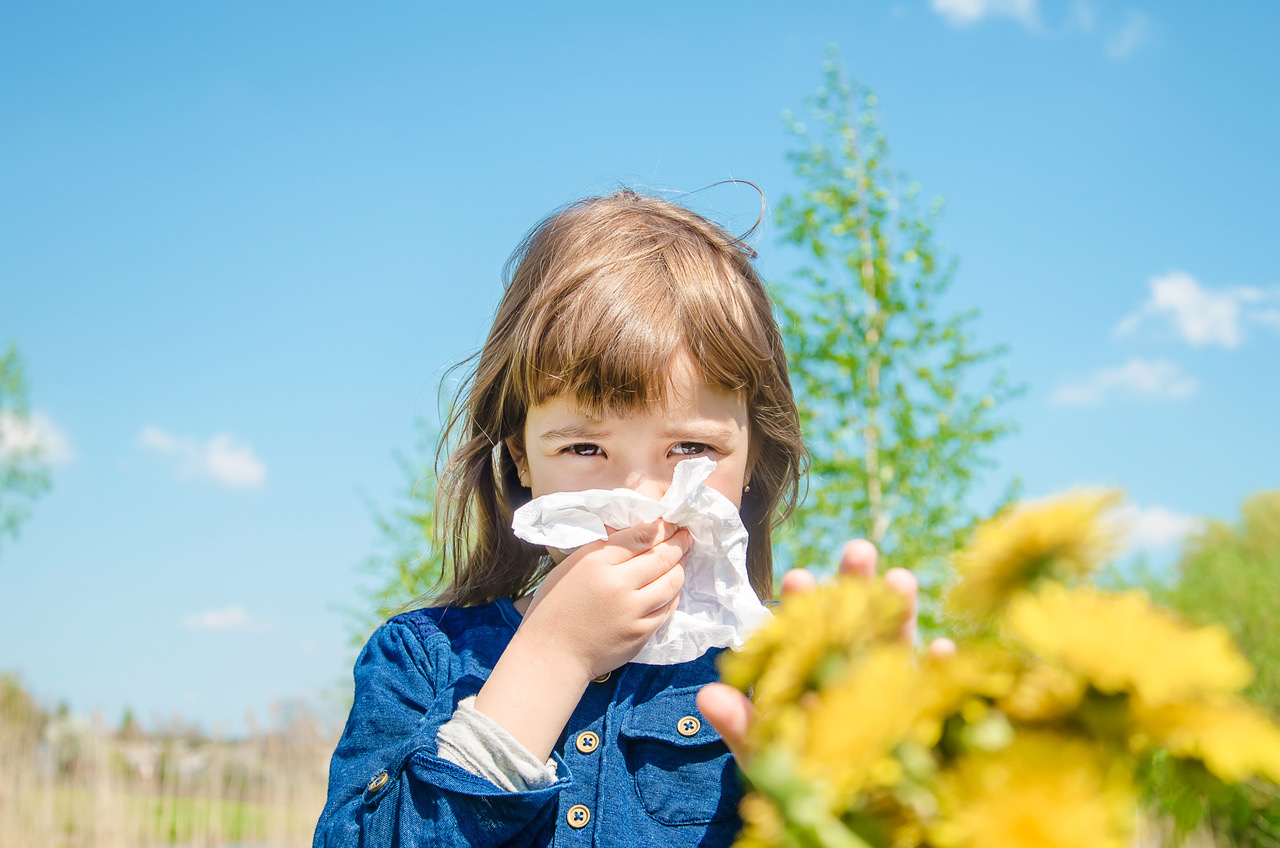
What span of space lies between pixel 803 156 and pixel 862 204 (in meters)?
0.54

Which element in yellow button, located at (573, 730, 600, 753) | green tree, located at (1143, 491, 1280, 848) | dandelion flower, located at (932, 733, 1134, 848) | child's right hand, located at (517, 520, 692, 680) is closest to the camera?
dandelion flower, located at (932, 733, 1134, 848)

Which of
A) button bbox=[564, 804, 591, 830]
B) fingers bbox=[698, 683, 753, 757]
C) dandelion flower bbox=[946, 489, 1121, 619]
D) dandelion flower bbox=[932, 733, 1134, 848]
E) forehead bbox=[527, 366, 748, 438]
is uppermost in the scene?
forehead bbox=[527, 366, 748, 438]

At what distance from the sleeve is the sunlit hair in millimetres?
Answer: 319

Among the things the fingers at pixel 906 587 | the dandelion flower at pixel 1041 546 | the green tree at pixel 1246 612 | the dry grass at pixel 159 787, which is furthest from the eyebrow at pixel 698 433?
the dry grass at pixel 159 787

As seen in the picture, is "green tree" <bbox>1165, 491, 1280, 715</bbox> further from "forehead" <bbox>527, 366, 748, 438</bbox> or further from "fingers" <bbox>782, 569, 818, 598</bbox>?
"fingers" <bbox>782, 569, 818, 598</bbox>

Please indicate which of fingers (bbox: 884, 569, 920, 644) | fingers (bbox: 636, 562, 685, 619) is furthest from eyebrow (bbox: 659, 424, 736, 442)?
fingers (bbox: 884, 569, 920, 644)

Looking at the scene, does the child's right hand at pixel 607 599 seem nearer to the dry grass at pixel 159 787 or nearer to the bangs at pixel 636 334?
the bangs at pixel 636 334

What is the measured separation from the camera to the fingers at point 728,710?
1.77ft

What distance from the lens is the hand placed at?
542mm

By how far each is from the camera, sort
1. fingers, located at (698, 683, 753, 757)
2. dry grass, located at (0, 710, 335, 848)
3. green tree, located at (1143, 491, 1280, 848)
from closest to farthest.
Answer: fingers, located at (698, 683, 753, 757) < green tree, located at (1143, 491, 1280, 848) < dry grass, located at (0, 710, 335, 848)

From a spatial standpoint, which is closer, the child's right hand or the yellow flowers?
the yellow flowers

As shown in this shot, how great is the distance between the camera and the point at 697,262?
204 centimetres

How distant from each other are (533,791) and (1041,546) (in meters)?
1.08

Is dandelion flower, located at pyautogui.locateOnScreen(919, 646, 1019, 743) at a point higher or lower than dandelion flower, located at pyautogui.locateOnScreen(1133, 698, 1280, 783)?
higher
